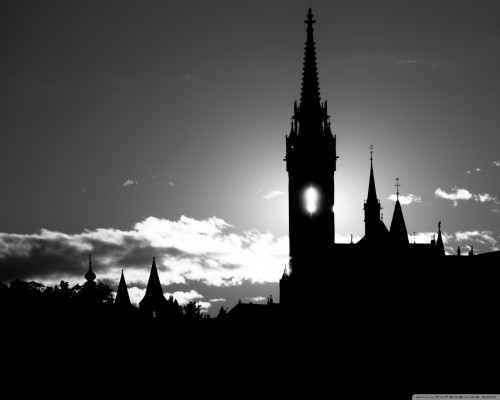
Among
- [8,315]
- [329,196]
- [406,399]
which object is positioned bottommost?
[406,399]

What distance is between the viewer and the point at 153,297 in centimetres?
10900

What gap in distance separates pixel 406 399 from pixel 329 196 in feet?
110

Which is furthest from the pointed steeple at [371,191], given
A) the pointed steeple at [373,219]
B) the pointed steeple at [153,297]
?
the pointed steeple at [153,297]

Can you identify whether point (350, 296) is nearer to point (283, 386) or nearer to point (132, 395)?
point (283, 386)

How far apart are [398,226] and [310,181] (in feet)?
33.8

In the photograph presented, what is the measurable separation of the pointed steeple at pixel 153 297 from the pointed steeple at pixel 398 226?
2325cm

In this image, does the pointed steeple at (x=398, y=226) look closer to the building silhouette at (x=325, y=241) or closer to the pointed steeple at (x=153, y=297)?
the building silhouette at (x=325, y=241)

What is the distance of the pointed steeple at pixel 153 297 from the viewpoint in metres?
108

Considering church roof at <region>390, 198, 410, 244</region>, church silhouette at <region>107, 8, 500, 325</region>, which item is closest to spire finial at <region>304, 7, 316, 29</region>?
church silhouette at <region>107, 8, 500, 325</region>

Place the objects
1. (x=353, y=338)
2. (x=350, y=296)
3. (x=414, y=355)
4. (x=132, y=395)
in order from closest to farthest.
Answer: (x=132, y=395) < (x=414, y=355) < (x=353, y=338) < (x=350, y=296)

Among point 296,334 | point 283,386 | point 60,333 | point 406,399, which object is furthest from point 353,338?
point 60,333

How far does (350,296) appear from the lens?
107 metres

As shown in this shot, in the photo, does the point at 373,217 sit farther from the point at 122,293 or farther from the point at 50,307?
the point at 50,307

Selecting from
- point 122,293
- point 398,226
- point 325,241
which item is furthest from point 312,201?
point 122,293
